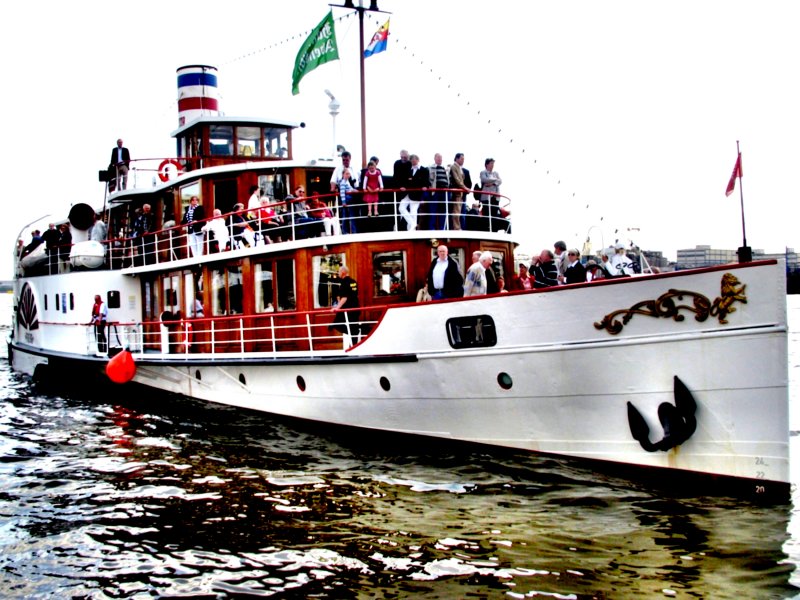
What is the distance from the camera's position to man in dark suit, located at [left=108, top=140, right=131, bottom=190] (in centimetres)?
2039

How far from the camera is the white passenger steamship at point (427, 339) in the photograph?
885cm

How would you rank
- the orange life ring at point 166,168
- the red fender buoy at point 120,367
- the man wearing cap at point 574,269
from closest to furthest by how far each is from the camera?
the man wearing cap at point 574,269 < the red fender buoy at point 120,367 < the orange life ring at point 166,168

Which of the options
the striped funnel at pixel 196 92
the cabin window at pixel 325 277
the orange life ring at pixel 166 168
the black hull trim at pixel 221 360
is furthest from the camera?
the striped funnel at pixel 196 92

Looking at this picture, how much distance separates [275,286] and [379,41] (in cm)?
523

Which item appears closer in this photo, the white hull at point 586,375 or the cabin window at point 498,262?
the white hull at point 586,375

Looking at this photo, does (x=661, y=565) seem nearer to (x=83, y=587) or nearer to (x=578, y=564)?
(x=578, y=564)

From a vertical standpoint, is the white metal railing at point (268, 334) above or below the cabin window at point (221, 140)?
below

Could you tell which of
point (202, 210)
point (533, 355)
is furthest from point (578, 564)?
point (202, 210)

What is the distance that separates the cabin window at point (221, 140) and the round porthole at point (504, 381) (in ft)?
37.1

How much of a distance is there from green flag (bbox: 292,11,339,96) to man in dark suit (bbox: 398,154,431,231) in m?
3.37

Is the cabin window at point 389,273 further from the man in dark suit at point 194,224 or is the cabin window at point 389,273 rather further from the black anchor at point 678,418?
the black anchor at point 678,418

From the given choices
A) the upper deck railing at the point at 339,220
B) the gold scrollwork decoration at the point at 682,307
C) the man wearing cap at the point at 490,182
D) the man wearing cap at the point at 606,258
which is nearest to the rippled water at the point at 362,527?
the gold scrollwork decoration at the point at 682,307

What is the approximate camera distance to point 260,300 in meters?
14.5

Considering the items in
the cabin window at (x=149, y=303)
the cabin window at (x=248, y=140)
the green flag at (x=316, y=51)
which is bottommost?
the cabin window at (x=149, y=303)
